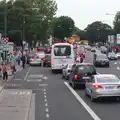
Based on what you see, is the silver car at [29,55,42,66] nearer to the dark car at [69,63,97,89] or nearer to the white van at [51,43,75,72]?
the white van at [51,43,75,72]

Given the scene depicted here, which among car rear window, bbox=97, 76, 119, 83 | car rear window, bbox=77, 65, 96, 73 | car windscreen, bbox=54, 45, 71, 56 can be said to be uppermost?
car windscreen, bbox=54, 45, 71, 56

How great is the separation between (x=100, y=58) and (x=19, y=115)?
43.6 meters

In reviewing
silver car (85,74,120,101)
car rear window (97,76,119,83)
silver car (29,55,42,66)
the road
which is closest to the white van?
the road

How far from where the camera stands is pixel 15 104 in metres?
23.0

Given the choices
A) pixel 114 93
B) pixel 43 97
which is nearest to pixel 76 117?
pixel 114 93

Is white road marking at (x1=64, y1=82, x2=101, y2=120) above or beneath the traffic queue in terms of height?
beneath

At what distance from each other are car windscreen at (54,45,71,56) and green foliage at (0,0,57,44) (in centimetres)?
6120

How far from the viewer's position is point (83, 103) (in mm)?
23797

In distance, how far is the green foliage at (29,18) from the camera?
386ft

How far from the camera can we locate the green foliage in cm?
11775

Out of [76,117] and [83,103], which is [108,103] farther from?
[76,117]

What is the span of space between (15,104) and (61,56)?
25034 mm

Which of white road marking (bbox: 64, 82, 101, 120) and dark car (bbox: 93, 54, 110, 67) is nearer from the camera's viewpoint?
white road marking (bbox: 64, 82, 101, 120)

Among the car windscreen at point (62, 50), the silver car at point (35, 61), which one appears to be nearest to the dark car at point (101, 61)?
the silver car at point (35, 61)
